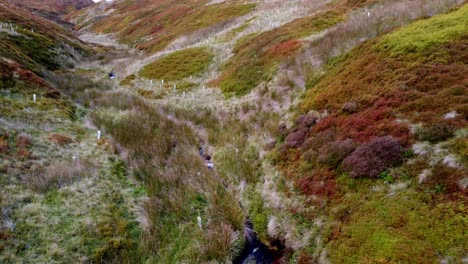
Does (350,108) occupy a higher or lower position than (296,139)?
higher

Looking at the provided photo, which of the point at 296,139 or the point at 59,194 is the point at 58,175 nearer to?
the point at 59,194

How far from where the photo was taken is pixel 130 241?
914 cm

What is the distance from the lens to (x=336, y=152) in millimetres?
9891

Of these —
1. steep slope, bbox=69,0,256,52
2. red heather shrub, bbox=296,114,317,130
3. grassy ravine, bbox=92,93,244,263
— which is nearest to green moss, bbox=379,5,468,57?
red heather shrub, bbox=296,114,317,130

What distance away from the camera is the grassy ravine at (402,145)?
21.2ft

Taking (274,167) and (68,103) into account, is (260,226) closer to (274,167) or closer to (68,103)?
(274,167)

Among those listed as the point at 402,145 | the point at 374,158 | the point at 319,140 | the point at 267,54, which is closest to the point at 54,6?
the point at 267,54

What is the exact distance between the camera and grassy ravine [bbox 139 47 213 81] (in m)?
33.0

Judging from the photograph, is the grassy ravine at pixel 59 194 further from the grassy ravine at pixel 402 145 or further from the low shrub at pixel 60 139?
the grassy ravine at pixel 402 145

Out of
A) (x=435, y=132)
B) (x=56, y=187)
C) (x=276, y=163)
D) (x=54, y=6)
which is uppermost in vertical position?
(x=54, y=6)

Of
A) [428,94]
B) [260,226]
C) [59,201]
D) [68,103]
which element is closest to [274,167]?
[260,226]

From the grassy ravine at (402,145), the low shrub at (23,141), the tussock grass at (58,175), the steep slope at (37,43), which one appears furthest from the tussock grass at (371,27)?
the steep slope at (37,43)

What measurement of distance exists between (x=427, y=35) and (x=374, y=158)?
22.8 ft

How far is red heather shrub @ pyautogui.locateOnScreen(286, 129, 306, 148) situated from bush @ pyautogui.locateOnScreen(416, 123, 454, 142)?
4.54 meters
